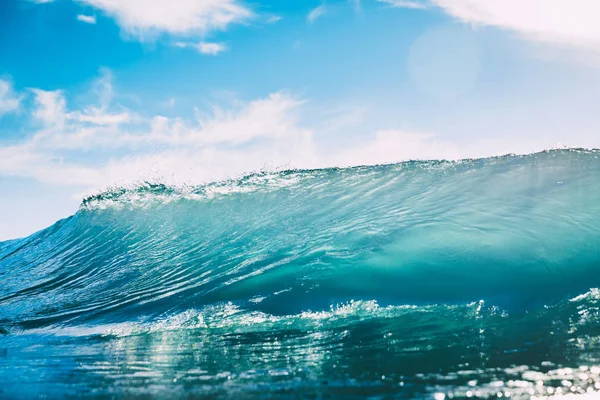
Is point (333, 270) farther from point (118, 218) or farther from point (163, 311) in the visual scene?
point (118, 218)

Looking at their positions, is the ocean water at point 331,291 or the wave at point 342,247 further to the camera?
the wave at point 342,247

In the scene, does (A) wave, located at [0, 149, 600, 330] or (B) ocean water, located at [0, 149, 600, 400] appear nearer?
(B) ocean water, located at [0, 149, 600, 400]

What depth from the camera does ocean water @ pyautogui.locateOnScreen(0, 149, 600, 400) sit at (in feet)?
9.12

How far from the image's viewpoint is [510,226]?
647cm

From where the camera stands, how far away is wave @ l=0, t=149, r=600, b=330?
5.55 metres

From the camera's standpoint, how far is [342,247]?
6.71 metres

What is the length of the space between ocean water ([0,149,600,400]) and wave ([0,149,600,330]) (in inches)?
1.5

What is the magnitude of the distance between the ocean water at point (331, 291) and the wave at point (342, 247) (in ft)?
0.13

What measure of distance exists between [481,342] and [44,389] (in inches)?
117

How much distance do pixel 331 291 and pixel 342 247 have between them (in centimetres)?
125

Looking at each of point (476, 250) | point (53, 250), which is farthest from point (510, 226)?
point (53, 250)

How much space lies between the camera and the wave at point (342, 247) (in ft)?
18.2

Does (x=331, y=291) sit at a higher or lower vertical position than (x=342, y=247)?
lower

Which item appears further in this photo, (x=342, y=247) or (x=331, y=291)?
(x=342, y=247)
